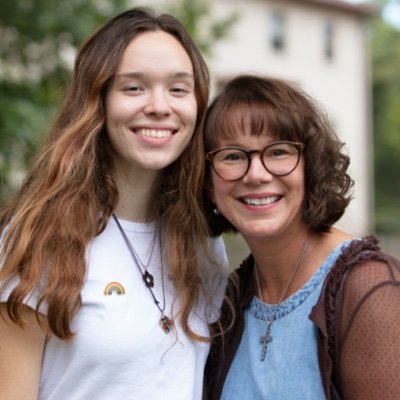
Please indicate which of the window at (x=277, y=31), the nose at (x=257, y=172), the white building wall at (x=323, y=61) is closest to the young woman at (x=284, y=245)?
the nose at (x=257, y=172)

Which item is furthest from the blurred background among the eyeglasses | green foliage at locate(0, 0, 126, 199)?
the eyeglasses

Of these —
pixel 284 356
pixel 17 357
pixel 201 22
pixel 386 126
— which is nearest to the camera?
pixel 17 357

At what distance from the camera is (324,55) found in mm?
25391

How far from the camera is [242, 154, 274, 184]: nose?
8.84 feet

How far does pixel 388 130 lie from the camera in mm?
36469

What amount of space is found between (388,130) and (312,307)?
116 ft

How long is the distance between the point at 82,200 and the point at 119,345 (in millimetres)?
558

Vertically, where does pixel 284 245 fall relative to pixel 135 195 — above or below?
below

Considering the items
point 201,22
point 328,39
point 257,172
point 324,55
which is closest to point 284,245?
point 257,172

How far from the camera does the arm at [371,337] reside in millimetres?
2248

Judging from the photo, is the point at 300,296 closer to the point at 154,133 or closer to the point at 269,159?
the point at 269,159

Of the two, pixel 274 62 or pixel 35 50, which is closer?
pixel 35 50

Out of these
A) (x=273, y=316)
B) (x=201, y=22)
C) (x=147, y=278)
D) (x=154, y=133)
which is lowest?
(x=273, y=316)

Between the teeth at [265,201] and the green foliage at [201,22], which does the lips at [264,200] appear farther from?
the green foliage at [201,22]
